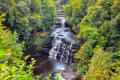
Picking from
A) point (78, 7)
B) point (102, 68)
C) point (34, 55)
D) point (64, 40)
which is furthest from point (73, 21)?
point (102, 68)

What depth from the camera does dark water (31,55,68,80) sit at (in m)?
17.7

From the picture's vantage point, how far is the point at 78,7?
25531mm

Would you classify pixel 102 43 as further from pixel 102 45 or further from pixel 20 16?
pixel 20 16

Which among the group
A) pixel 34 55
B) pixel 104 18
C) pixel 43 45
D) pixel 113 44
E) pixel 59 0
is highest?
pixel 59 0

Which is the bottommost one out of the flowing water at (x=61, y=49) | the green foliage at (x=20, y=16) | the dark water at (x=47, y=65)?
the dark water at (x=47, y=65)

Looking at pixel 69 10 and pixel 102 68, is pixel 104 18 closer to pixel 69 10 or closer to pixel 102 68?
pixel 102 68

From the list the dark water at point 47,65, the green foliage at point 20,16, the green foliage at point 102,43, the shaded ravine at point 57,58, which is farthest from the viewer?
the shaded ravine at point 57,58

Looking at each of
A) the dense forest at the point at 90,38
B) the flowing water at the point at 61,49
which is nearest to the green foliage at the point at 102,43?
the dense forest at the point at 90,38

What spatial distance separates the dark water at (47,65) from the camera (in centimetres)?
1771

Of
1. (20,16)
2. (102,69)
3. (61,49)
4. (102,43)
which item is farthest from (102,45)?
(20,16)

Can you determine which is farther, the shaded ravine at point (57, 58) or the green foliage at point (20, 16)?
the shaded ravine at point (57, 58)

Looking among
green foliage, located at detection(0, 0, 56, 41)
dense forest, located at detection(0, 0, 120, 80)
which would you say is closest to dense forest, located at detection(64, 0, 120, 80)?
dense forest, located at detection(0, 0, 120, 80)

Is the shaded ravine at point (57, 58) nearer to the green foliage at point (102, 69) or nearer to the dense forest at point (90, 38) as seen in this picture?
the dense forest at point (90, 38)

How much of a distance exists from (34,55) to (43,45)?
3.14 m
